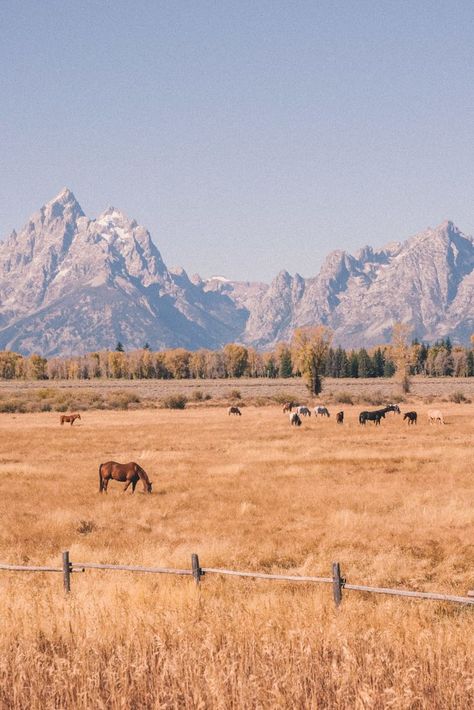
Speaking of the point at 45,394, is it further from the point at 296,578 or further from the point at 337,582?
the point at 337,582

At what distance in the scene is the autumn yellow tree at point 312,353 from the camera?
101 m

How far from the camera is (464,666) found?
7.73 metres

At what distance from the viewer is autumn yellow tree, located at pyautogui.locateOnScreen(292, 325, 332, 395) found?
101 meters

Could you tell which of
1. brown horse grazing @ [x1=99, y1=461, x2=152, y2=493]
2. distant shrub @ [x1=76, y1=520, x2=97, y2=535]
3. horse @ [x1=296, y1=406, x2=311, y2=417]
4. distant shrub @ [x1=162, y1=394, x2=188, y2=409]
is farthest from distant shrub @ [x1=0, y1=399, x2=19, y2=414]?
distant shrub @ [x1=76, y1=520, x2=97, y2=535]

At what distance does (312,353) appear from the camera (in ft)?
330

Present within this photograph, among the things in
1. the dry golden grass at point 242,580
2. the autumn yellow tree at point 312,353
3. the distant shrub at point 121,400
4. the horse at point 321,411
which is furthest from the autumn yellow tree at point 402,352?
the dry golden grass at point 242,580

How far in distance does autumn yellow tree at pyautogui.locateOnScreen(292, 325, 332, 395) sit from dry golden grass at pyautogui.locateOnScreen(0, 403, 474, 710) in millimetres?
56125

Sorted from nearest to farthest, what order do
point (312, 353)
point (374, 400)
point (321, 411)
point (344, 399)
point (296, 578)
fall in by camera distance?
point (296, 578) < point (321, 411) < point (374, 400) < point (344, 399) < point (312, 353)

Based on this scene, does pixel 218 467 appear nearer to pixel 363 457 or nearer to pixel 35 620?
pixel 363 457

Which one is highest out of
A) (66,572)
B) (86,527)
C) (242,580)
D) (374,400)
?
(66,572)

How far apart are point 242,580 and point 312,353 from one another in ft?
284

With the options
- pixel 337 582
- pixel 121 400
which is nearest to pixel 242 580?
pixel 337 582

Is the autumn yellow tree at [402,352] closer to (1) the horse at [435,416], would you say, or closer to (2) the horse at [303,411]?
(2) the horse at [303,411]

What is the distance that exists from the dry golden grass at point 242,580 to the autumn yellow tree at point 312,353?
56.1 meters
